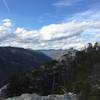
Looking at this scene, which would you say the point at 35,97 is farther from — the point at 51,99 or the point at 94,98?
the point at 94,98

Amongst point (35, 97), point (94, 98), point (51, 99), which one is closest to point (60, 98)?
point (51, 99)

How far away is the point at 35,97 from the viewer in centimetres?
6550

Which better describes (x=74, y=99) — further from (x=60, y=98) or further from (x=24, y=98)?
(x=24, y=98)

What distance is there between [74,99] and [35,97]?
34.3ft

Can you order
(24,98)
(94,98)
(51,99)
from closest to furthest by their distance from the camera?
1. (24,98)
2. (51,99)
3. (94,98)

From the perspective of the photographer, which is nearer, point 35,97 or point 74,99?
point 35,97

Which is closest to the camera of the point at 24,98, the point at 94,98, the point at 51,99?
the point at 24,98

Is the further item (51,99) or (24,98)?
(51,99)

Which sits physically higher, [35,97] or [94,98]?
[35,97]

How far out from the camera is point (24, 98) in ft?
212

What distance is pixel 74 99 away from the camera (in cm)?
7069

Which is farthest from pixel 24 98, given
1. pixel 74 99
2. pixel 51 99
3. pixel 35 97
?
pixel 74 99

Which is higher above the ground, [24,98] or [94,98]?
[24,98]

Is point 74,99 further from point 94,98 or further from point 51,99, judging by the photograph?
point 94,98
